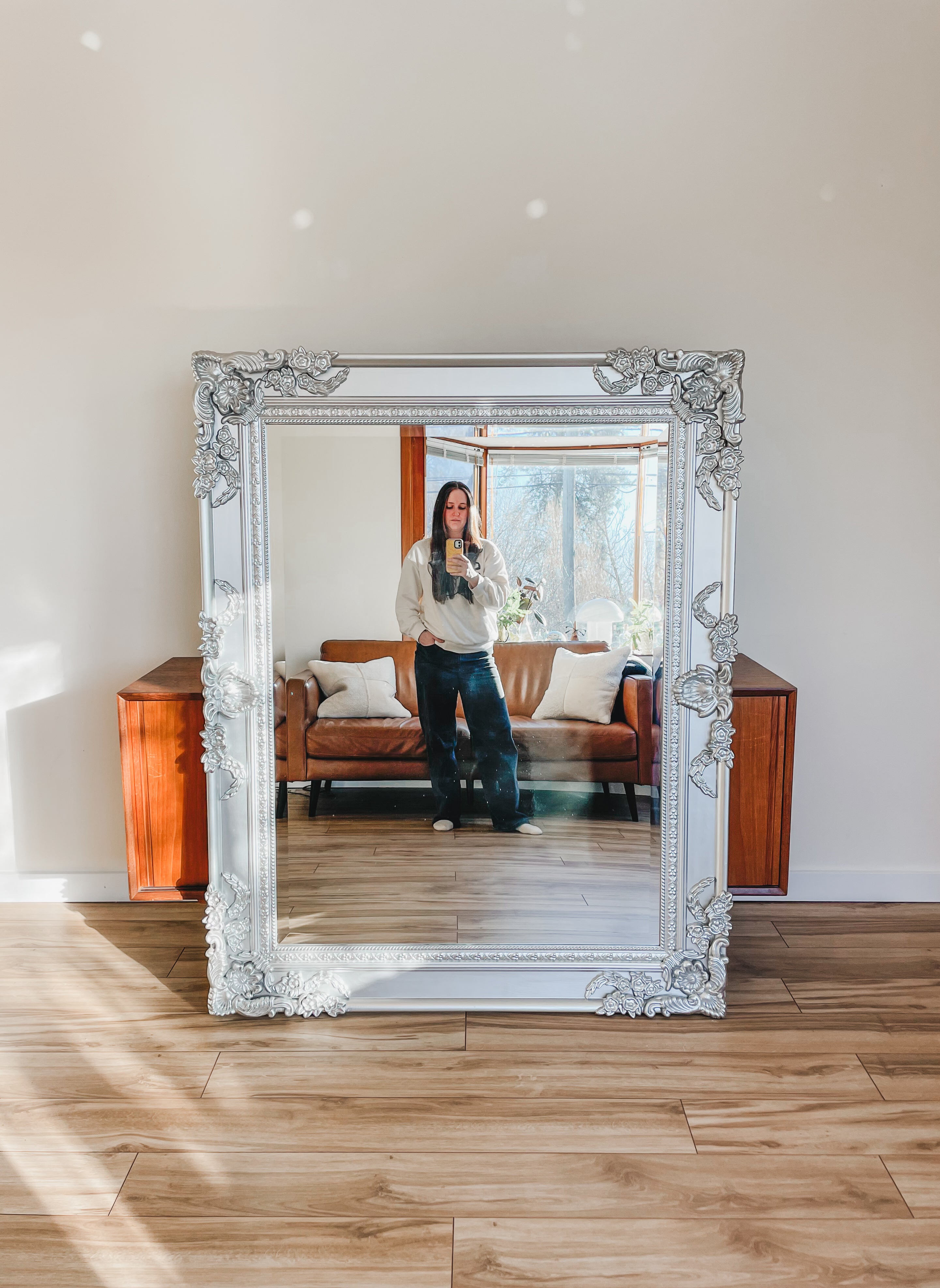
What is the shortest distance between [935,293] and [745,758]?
1.50m

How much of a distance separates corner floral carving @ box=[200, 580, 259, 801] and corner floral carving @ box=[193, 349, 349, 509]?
0.26 m

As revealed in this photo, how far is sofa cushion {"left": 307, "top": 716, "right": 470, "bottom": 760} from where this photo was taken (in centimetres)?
211

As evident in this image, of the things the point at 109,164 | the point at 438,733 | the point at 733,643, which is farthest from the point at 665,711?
the point at 109,164

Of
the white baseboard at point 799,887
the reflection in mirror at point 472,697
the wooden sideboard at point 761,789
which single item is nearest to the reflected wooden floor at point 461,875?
the reflection in mirror at point 472,697

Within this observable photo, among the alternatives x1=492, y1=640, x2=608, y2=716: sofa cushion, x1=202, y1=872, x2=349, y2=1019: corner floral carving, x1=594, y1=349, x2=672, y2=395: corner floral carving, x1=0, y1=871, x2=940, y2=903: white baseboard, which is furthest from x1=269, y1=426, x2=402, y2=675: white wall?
x1=0, y1=871, x2=940, y2=903: white baseboard

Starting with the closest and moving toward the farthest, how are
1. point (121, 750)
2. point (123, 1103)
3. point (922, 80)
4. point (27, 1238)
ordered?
point (27, 1238)
point (123, 1103)
point (121, 750)
point (922, 80)

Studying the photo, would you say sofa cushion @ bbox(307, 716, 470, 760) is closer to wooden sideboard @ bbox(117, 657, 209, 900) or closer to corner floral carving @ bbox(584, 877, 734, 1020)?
wooden sideboard @ bbox(117, 657, 209, 900)

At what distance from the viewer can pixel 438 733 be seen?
6.93ft

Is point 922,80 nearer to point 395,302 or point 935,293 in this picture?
point 935,293

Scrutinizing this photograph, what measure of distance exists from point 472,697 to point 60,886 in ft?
5.05

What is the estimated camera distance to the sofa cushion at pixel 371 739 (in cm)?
211

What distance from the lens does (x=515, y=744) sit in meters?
2.10

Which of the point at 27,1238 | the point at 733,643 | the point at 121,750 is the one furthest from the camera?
the point at 121,750

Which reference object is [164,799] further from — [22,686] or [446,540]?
[446,540]
